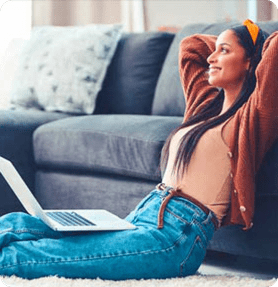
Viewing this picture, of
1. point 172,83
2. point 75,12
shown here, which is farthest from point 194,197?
point 75,12

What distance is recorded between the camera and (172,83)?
8.41 feet

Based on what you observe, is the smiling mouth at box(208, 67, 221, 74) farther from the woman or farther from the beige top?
the beige top

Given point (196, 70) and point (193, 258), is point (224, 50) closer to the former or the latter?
point (196, 70)

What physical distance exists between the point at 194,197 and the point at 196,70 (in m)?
0.41

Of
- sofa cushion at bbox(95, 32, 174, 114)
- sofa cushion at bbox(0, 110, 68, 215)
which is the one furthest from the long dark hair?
sofa cushion at bbox(95, 32, 174, 114)

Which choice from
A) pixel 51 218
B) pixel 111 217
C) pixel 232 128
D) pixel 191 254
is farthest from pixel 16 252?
pixel 232 128

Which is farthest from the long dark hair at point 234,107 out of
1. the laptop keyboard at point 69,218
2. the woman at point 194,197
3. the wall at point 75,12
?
the wall at point 75,12

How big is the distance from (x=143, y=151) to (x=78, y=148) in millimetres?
340

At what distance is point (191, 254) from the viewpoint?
5.07ft

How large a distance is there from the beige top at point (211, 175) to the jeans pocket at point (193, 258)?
4.1 inches

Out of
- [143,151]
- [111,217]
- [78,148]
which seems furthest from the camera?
[78,148]

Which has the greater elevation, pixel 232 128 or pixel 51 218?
pixel 232 128

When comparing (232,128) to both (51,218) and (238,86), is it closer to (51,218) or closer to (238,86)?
(238,86)

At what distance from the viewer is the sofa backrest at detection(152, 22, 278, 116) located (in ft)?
8.10
